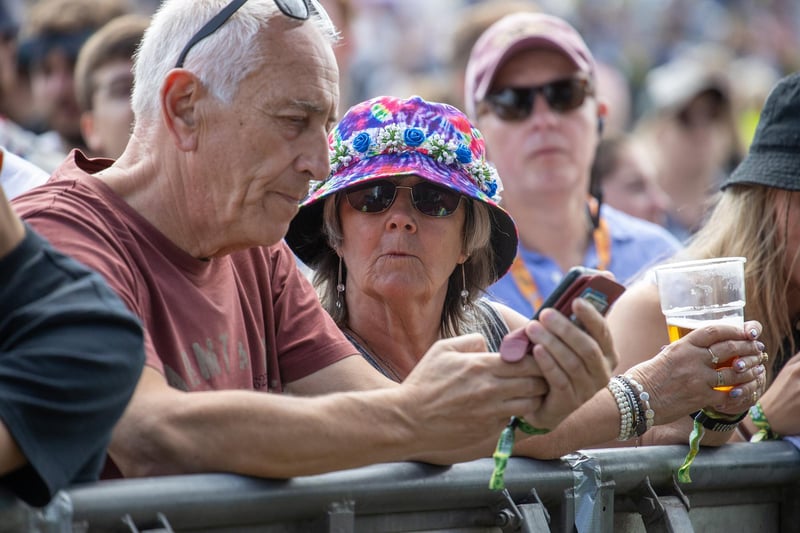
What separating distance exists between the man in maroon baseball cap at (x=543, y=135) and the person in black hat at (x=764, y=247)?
1.20m

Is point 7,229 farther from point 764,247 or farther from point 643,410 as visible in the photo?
point 764,247

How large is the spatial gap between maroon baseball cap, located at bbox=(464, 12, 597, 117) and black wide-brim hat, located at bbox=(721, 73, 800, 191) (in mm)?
1304

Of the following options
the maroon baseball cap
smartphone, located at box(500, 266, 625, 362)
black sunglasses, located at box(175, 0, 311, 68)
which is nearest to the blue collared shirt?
the maroon baseball cap

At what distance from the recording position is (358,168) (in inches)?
129

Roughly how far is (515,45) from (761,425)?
213 cm

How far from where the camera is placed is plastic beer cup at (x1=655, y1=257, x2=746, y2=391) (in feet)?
9.87

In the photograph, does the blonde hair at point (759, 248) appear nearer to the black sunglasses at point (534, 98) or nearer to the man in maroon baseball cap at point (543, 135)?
the man in maroon baseball cap at point (543, 135)

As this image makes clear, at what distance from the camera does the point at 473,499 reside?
256 centimetres

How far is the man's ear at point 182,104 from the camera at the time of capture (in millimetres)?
2648

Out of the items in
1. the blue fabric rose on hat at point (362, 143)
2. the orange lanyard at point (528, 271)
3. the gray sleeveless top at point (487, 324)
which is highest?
the blue fabric rose on hat at point (362, 143)

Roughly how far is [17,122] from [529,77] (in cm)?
286

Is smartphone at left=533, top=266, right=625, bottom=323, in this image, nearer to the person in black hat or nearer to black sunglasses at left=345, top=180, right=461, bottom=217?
black sunglasses at left=345, top=180, right=461, bottom=217

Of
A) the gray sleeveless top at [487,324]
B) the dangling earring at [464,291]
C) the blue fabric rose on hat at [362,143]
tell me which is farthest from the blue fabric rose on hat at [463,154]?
the gray sleeveless top at [487,324]

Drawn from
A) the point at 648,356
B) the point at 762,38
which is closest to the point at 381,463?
the point at 648,356
